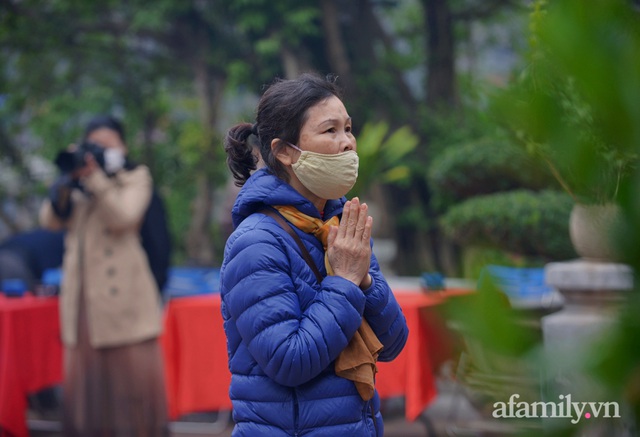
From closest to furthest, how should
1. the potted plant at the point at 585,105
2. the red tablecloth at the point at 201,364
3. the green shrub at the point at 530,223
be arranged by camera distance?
the potted plant at the point at 585,105, the red tablecloth at the point at 201,364, the green shrub at the point at 530,223

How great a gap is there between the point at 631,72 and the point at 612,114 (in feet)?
0.10

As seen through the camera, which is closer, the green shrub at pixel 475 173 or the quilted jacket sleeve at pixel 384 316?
the quilted jacket sleeve at pixel 384 316

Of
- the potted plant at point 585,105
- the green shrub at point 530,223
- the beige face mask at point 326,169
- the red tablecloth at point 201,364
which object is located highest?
the potted plant at point 585,105

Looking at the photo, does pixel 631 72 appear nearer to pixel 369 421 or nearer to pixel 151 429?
pixel 369 421

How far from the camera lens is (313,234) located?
1.92 m

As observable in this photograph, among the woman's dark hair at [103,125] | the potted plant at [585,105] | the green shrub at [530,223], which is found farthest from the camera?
the green shrub at [530,223]

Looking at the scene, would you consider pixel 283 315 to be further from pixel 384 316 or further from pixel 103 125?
pixel 103 125

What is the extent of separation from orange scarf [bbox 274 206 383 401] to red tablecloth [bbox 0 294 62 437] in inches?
117

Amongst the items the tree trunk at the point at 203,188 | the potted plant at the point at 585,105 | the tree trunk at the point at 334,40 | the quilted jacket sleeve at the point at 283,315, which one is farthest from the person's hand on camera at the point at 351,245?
the tree trunk at the point at 203,188

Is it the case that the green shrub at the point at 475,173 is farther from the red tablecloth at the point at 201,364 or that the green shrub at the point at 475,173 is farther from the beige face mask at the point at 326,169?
the beige face mask at the point at 326,169

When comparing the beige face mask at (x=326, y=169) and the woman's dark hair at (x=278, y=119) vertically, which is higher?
the woman's dark hair at (x=278, y=119)

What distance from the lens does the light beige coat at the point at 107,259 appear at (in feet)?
14.1

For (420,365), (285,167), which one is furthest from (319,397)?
(420,365)

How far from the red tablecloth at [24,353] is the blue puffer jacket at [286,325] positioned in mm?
2857
